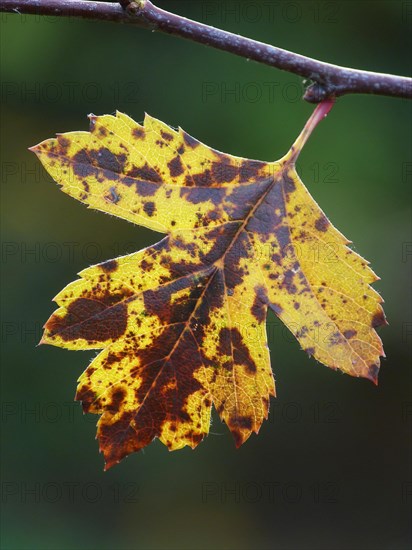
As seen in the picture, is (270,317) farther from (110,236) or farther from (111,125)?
(111,125)

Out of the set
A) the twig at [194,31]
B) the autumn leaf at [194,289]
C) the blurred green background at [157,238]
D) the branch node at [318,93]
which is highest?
the twig at [194,31]

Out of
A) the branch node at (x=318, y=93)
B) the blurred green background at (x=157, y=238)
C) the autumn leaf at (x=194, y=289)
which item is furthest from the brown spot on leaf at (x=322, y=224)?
the blurred green background at (x=157, y=238)

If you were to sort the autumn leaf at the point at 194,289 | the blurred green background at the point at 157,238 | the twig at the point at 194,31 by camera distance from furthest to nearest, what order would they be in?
the blurred green background at the point at 157,238, the autumn leaf at the point at 194,289, the twig at the point at 194,31

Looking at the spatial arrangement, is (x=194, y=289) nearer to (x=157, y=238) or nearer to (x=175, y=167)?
(x=175, y=167)

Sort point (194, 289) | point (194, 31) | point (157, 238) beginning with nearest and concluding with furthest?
point (194, 31) < point (194, 289) < point (157, 238)

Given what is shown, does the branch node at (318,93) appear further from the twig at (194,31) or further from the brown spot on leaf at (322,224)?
the brown spot on leaf at (322,224)

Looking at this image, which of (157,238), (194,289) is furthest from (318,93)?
(157,238)
